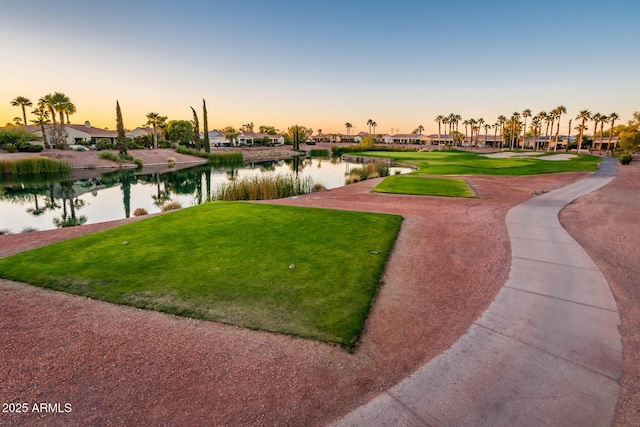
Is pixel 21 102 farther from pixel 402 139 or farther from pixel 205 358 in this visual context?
pixel 402 139

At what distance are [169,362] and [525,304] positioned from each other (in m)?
6.95

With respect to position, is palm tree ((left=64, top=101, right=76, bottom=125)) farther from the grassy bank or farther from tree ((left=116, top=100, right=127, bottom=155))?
the grassy bank

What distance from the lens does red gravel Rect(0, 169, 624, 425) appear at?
436cm

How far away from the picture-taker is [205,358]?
5.39 m

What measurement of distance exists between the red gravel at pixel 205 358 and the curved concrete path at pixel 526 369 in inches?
12.9

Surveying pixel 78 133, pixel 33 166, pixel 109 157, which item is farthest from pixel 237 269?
pixel 78 133

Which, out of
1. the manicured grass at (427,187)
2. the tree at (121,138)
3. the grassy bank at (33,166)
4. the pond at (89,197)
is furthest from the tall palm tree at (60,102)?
the manicured grass at (427,187)

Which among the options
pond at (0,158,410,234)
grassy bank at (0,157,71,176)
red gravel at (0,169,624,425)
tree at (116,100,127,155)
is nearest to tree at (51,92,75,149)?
tree at (116,100,127,155)

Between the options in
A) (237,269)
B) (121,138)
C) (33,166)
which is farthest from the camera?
(121,138)

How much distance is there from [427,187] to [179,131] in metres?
88.4

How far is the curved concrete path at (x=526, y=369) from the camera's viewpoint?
165 inches

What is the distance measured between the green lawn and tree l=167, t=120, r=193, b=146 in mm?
90535

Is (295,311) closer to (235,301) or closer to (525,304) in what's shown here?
(235,301)

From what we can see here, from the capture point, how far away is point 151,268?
902 centimetres
